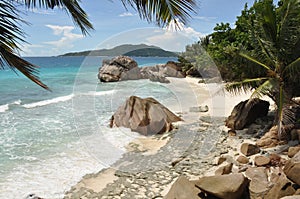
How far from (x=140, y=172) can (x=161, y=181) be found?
0.73 meters

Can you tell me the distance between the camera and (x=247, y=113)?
853 centimetres

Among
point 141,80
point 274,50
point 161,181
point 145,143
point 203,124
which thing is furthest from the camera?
point 141,80

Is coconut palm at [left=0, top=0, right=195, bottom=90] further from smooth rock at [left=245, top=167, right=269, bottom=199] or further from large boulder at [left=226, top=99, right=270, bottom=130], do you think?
large boulder at [left=226, top=99, right=270, bottom=130]

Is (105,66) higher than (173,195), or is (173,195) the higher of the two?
(105,66)

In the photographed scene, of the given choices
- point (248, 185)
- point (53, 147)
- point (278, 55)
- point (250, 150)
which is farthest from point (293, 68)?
point (53, 147)

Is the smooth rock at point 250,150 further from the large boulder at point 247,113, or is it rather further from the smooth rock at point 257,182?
the large boulder at point 247,113

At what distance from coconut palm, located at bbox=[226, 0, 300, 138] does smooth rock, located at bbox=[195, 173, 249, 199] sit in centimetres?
238

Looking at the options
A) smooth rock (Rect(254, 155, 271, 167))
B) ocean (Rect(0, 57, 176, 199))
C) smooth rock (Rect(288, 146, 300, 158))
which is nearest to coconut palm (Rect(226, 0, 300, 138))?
smooth rock (Rect(288, 146, 300, 158))

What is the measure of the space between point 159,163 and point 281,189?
3115mm

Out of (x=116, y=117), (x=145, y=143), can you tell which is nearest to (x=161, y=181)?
(x=145, y=143)

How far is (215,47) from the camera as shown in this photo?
18406mm

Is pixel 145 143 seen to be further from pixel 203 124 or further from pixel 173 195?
pixel 173 195

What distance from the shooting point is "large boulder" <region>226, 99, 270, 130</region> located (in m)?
8.55

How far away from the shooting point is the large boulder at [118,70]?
27503mm
